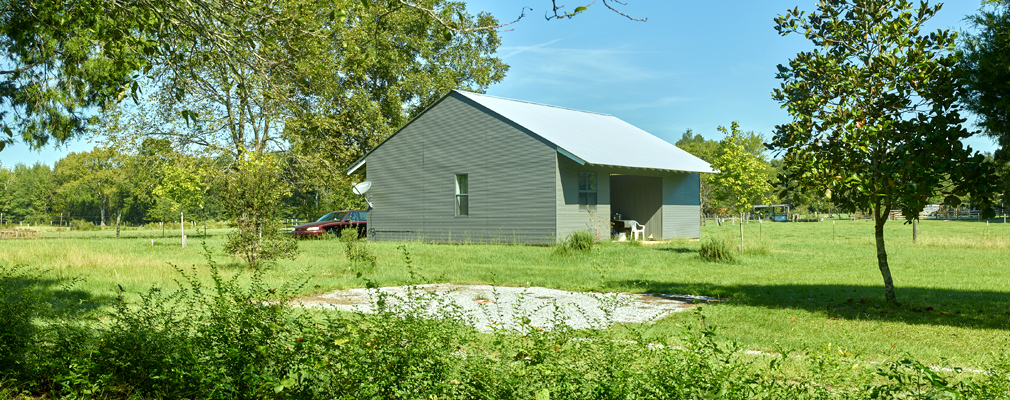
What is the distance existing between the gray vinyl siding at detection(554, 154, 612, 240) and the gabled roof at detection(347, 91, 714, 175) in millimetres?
646

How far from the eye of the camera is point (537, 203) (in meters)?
21.7

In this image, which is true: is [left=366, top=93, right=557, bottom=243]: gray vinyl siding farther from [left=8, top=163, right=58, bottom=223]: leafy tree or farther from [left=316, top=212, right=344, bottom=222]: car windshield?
[left=8, top=163, right=58, bottom=223]: leafy tree

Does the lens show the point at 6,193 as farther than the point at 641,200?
Yes

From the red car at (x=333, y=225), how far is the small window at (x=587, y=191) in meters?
8.86

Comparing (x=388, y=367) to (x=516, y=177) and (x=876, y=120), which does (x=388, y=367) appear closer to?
(x=876, y=120)

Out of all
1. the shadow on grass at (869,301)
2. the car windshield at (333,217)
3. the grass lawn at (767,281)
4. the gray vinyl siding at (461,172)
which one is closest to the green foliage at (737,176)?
the grass lawn at (767,281)

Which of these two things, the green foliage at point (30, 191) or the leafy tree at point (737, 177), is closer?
the leafy tree at point (737, 177)

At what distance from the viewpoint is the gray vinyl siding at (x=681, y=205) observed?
2627cm

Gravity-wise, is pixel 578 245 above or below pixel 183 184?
below

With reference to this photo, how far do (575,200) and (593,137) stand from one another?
3967 millimetres

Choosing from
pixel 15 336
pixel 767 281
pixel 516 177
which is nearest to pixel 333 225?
pixel 516 177

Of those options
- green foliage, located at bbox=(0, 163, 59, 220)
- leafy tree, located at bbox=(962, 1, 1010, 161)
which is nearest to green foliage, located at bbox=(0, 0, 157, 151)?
leafy tree, located at bbox=(962, 1, 1010, 161)

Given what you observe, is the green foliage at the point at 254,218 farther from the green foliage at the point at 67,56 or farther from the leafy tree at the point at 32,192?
the leafy tree at the point at 32,192

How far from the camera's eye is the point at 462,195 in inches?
941
